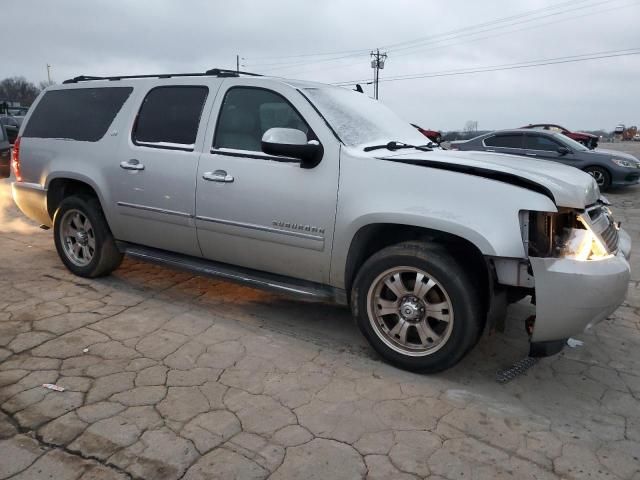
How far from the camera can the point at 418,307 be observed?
3123mm

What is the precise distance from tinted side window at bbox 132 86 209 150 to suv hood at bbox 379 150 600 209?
1.64 metres

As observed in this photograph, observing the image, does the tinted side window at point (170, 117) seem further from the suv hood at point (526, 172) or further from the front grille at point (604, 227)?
the front grille at point (604, 227)

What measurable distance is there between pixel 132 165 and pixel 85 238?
1.11m

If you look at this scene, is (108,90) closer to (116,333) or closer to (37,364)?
(116,333)

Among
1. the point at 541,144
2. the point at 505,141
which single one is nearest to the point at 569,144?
the point at 541,144

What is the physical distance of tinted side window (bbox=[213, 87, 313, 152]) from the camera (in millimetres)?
3654

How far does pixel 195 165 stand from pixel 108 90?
1.49 meters

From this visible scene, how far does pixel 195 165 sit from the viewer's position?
387cm

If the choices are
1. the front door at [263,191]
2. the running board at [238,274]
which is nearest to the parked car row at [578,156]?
the front door at [263,191]

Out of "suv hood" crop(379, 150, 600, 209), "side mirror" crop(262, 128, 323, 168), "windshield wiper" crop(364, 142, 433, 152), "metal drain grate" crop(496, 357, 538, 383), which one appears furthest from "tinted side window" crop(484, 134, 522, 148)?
"side mirror" crop(262, 128, 323, 168)

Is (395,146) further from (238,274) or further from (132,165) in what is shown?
(132,165)

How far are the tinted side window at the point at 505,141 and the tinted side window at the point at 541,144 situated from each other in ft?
0.73

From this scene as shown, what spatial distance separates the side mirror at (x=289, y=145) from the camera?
10.5ft

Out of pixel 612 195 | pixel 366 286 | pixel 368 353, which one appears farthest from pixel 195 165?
pixel 612 195
